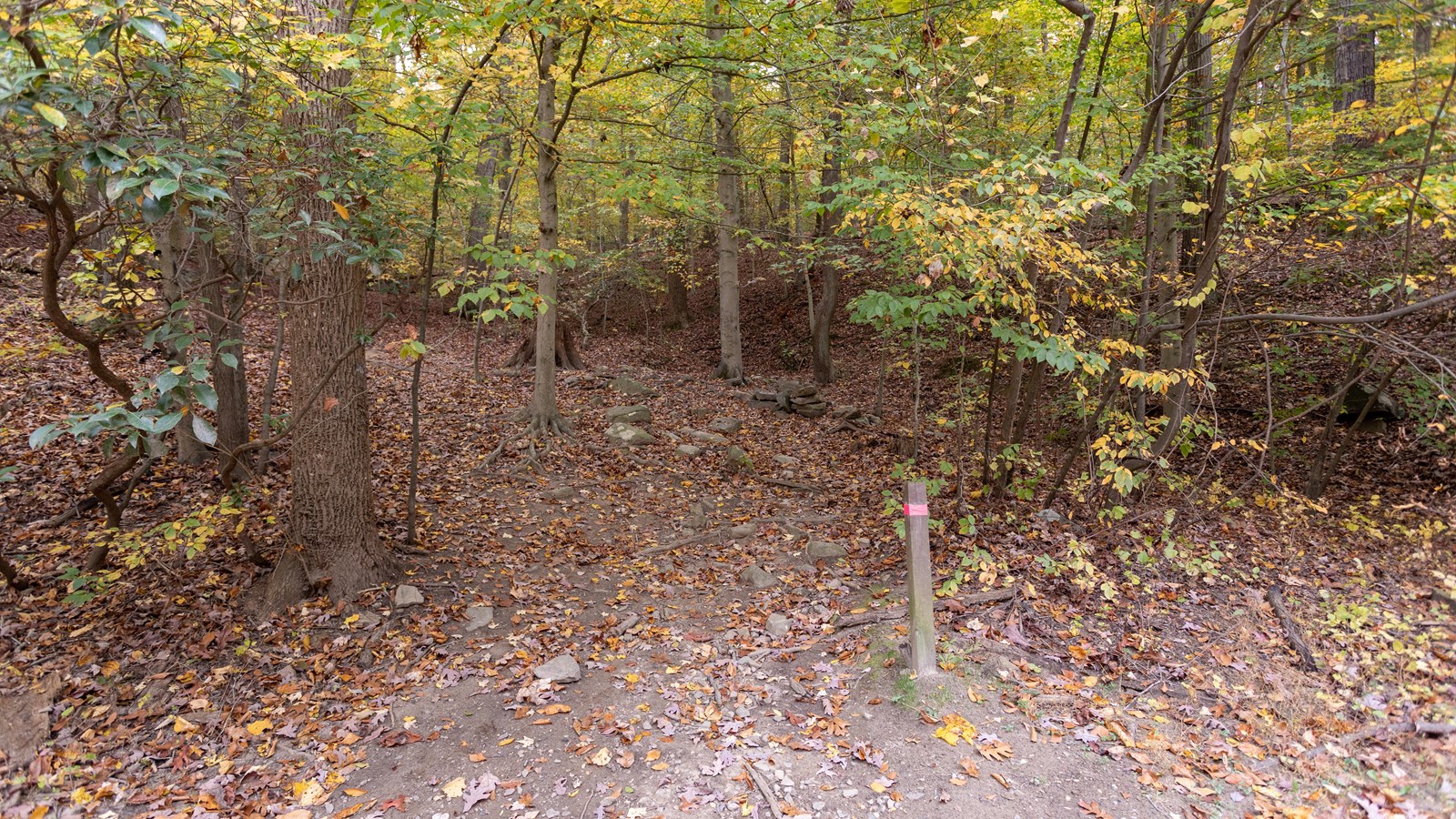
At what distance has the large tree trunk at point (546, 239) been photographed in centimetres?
763

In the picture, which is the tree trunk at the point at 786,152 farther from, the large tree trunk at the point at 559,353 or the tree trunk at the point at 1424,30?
the large tree trunk at the point at 559,353

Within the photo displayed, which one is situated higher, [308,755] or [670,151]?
[670,151]

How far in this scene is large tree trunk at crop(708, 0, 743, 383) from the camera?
37.3 ft

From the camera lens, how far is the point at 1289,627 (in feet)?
15.2

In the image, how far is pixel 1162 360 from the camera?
24.3 feet

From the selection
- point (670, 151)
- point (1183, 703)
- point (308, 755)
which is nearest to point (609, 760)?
point (308, 755)

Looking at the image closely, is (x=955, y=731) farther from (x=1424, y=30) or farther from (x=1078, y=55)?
(x=1078, y=55)

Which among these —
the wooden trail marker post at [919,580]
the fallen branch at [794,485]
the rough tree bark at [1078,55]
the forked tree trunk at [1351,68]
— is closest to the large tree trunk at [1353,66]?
the forked tree trunk at [1351,68]

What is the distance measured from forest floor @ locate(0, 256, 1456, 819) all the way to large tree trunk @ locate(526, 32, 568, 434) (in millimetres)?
1758

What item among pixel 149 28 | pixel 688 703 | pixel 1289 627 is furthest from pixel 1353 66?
pixel 149 28

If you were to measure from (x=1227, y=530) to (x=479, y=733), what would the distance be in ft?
20.6

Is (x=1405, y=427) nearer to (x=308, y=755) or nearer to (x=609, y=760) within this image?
(x=609, y=760)

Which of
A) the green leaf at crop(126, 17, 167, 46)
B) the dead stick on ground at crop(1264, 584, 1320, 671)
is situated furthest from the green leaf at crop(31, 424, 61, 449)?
the dead stick on ground at crop(1264, 584, 1320, 671)

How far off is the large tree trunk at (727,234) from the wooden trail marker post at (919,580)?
778 cm
